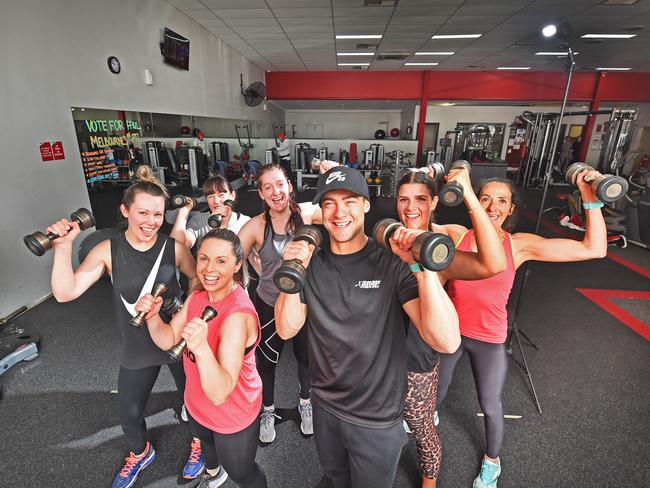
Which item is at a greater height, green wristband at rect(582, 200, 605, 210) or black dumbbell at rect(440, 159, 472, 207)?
black dumbbell at rect(440, 159, 472, 207)

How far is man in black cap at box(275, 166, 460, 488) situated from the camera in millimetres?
1187

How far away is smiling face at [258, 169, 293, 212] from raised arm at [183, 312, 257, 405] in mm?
794

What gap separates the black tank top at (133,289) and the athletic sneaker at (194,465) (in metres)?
0.58

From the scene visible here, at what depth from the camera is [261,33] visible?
266 inches

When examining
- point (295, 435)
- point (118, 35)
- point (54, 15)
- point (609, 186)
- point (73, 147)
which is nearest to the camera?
point (609, 186)

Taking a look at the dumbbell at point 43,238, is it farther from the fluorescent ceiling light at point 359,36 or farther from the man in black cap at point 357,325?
the fluorescent ceiling light at point 359,36

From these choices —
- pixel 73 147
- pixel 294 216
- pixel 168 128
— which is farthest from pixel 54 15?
pixel 294 216

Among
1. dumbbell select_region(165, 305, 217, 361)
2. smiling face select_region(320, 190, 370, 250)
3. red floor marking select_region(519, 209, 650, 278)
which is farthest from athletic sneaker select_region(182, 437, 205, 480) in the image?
red floor marking select_region(519, 209, 650, 278)

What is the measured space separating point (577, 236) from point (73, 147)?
25.0 feet

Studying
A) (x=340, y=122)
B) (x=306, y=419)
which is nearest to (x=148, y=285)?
(x=306, y=419)

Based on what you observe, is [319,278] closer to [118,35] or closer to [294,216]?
[294,216]

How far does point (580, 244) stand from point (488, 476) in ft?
4.11

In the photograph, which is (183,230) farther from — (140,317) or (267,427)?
(267,427)

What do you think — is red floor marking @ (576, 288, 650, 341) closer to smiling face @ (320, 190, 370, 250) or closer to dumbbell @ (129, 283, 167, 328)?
smiling face @ (320, 190, 370, 250)
